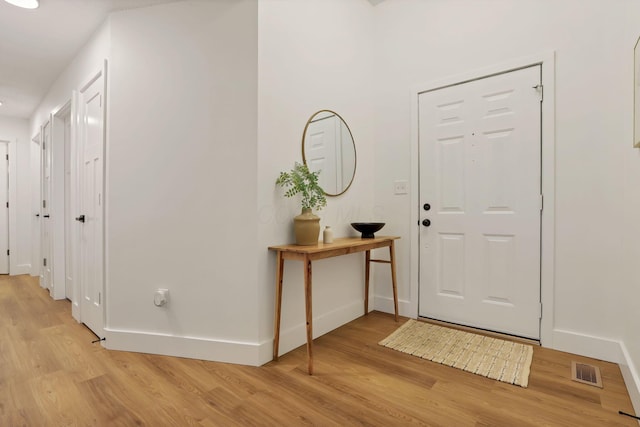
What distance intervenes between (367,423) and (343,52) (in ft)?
8.77

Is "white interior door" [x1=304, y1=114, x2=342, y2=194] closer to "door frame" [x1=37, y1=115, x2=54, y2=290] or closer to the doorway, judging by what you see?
the doorway

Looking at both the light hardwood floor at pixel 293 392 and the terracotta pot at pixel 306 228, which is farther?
the terracotta pot at pixel 306 228

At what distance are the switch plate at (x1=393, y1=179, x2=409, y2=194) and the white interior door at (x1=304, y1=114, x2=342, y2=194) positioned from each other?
23.0 inches

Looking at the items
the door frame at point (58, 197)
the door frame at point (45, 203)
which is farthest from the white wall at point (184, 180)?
the door frame at point (45, 203)

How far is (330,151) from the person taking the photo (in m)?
2.60

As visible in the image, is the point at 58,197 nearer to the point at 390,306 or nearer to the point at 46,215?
the point at 46,215

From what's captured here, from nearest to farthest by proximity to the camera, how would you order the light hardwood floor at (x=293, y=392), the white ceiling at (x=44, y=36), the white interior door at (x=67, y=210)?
the light hardwood floor at (x=293, y=392) < the white ceiling at (x=44, y=36) < the white interior door at (x=67, y=210)

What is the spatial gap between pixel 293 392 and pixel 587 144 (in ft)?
7.86

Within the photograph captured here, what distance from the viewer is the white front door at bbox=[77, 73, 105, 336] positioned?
243 centimetres

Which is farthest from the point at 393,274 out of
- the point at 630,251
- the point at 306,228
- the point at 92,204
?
the point at 92,204

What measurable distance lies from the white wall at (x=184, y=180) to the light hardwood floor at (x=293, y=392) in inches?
9.7

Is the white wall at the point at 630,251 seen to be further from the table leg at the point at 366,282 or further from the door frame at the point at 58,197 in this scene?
the door frame at the point at 58,197

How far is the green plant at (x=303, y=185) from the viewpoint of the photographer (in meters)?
2.12

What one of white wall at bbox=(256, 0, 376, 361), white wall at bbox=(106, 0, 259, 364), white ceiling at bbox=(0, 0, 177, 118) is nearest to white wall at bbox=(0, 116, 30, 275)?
white ceiling at bbox=(0, 0, 177, 118)
